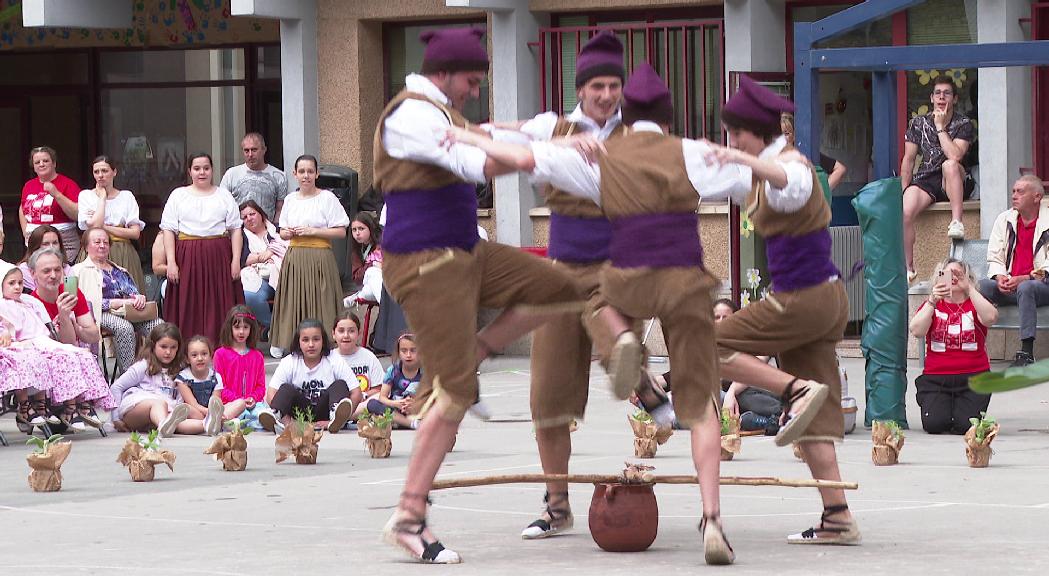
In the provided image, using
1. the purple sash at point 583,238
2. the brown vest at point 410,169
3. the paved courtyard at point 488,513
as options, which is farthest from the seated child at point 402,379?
the brown vest at point 410,169

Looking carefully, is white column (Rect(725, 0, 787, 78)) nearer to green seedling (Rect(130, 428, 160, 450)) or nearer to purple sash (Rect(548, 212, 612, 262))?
green seedling (Rect(130, 428, 160, 450))

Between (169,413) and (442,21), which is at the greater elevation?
(442,21)

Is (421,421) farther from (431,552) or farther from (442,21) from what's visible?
(442,21)

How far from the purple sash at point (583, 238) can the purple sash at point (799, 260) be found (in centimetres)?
61

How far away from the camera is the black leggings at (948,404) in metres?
11.2

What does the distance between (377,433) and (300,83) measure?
8284 millimetres

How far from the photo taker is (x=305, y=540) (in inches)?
287

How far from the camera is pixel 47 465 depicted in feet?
30.1

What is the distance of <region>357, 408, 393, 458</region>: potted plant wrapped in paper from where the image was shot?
10430 millimetres

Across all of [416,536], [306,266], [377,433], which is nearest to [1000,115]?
[306,266]

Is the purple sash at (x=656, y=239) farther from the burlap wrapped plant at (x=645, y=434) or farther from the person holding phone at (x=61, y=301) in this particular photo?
the person holding phone at (x=61, y=301)

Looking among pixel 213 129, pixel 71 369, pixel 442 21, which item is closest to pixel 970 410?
pixel 71 369

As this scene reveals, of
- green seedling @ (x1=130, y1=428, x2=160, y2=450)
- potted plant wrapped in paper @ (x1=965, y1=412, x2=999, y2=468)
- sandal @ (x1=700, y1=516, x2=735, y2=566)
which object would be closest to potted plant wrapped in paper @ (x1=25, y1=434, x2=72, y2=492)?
green seedling @ (x1=130, y1=428, x2=160, y2=450)

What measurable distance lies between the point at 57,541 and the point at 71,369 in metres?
4.33
